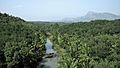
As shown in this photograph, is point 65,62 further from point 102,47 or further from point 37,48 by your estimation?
point 37,48

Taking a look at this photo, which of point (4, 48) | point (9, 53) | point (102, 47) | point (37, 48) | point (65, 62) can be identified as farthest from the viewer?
point (37, 48)

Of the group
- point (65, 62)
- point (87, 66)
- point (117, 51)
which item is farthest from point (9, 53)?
point (117, 51)

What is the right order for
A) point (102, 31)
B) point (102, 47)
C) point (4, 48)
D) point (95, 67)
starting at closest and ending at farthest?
point (95, 67)
point (4, 48)
point (102, 47)
point (102, 31)

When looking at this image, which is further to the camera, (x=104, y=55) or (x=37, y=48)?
(x=37, y=48)

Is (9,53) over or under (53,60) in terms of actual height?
over

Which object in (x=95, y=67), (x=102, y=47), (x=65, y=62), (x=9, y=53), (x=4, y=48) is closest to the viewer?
(x=95, y=67)

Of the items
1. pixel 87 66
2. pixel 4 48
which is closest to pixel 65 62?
pixel 87 66

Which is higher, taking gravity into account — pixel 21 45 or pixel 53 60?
pixel 21 45

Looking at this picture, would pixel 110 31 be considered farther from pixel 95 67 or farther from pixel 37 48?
pixel 95 67

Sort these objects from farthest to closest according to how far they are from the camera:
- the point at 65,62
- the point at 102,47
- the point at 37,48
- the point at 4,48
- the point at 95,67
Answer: the point at 37,48 → the point at 102,47 → the point at 4,48 → the point at 65,62 → the point at 95,67
